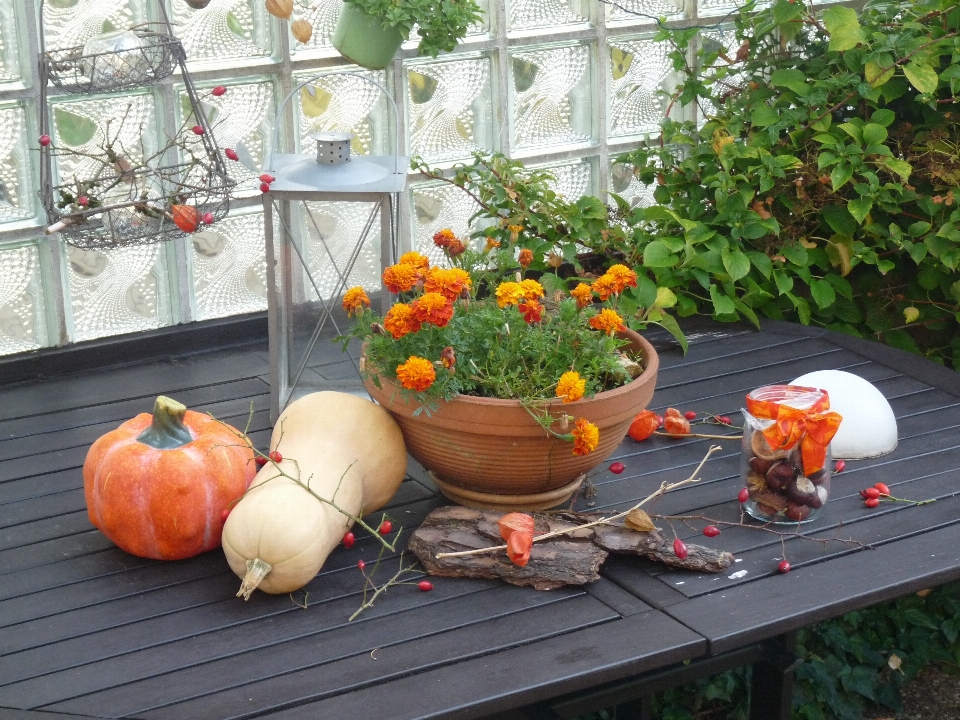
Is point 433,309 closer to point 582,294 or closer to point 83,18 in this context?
point 582,294

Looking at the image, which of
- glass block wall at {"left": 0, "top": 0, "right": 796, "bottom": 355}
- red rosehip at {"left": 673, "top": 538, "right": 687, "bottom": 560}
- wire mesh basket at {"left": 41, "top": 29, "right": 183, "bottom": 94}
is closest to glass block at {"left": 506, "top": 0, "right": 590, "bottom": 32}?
glass block wall at {"left": 0, "top": 0, "right": 796, "bottom": 355}

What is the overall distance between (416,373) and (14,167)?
1220 millimetres

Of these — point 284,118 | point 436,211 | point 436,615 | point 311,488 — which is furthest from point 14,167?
point 436,615

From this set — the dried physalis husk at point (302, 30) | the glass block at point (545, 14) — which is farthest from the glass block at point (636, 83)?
the dried physalis husk at point (302, 30)

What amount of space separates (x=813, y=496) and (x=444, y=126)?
4.57ft

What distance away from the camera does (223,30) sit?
2471mm

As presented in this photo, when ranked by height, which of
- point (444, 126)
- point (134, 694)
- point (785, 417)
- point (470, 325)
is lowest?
point (134, 694)

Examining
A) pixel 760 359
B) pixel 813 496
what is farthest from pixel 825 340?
pixel 813 496

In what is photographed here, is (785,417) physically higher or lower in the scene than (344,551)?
higher

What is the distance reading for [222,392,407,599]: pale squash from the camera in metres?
1.52

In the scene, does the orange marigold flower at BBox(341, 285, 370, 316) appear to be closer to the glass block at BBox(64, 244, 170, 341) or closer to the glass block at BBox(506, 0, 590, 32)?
the glass block at BBox(64, 244, 170, 341)

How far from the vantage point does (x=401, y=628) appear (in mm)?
1496

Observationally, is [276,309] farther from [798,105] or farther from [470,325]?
[798,105]

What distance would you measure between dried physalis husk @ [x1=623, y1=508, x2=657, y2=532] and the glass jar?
7.8 inches
